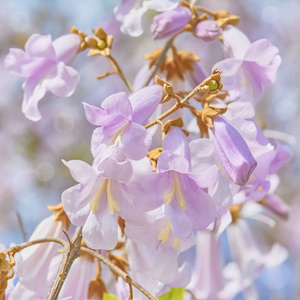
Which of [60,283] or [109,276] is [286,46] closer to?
[109,276]

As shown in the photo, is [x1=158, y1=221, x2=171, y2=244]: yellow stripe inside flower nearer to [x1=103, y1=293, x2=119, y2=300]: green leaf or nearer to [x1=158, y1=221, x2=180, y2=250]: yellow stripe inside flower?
[x1=158, y1=221, x2=180, y2=250]: yellow stripe inside flower

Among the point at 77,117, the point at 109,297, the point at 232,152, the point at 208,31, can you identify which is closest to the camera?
the point at 232,152

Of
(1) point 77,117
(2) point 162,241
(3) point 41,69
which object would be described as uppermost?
(3) point 41,69

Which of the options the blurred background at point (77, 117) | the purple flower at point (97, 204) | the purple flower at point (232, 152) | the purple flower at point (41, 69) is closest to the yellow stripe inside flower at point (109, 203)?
the purple flower at point (97, 204)

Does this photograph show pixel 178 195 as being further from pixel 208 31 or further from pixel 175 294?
pixel 208 31

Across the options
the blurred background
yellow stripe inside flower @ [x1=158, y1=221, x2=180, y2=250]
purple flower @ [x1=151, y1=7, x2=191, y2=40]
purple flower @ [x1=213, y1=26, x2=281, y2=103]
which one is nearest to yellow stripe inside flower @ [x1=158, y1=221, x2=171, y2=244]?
yellow stripe inside flower @ [x1=158, y1=221, x2=180, y2=250]

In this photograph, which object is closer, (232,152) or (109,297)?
(232,152)

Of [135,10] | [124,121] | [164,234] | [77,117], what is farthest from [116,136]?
[77,117]
